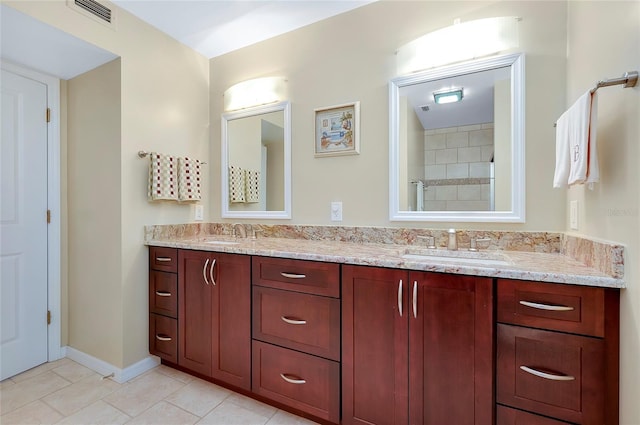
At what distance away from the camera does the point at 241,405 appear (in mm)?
1736

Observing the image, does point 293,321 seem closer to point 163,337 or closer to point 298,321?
point 298,321

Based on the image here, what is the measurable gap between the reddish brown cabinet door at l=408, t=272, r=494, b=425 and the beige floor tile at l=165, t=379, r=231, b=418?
3.81 ft

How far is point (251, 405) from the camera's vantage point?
5.69 ft

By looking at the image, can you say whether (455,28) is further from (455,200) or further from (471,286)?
(471,286)

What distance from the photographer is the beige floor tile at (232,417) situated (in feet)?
5.22

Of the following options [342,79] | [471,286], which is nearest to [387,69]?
[342,79]

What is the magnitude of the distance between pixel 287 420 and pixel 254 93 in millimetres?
2290

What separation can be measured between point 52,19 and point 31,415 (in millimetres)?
2232

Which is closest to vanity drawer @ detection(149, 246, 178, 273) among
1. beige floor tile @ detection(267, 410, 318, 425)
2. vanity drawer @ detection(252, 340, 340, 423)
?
vanity drawer @ detection(252, 340, 340, 423)

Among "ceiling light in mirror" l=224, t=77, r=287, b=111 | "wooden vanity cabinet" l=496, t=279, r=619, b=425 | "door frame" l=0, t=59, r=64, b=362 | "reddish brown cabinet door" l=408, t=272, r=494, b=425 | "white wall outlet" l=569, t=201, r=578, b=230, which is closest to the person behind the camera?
"wooden vanity cabinet" l=496, t=279, r=619, b=425

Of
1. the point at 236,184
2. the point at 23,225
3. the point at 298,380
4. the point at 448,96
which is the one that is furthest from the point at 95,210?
the point at 448,96

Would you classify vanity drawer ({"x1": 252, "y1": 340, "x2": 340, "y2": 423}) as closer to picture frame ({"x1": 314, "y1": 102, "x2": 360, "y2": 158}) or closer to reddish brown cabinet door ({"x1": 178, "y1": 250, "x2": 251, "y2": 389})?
reddish brown cabinet door ({"x1": 178, "y1": 250, "x2": 251, "y2": 389})

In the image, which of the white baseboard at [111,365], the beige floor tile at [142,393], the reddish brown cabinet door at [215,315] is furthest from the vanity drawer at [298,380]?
the white baseboard at [111,365]

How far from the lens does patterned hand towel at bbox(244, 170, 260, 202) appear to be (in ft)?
8.01
